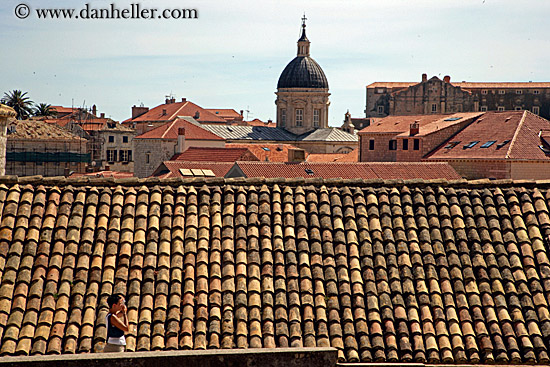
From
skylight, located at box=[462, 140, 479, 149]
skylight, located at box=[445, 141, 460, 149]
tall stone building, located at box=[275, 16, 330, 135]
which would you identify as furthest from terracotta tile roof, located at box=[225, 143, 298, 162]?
tall stone building, located at box=[275, 16, 330, 135]

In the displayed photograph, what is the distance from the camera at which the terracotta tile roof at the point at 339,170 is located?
128 ft

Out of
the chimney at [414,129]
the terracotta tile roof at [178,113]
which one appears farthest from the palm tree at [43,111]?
the chimney at [414,129]

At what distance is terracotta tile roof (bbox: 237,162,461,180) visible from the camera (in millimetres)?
39094

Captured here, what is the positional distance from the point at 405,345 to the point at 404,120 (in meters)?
57.9

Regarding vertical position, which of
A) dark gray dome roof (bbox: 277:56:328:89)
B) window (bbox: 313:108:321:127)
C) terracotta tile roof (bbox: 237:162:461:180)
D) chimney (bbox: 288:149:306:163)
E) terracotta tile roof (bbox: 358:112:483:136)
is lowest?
terracotta tile roof (bbox: 237:162:461:180)

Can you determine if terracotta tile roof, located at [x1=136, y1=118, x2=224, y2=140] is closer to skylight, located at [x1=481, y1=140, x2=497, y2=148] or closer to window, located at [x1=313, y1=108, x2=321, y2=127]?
window, located at [x1=313, y1=108, x2=321, y2=127]

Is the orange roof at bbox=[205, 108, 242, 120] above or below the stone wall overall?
above

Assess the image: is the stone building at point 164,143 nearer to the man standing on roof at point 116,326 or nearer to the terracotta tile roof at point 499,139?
the terracotta tile roof at point 499,139

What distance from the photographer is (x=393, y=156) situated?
211 feet

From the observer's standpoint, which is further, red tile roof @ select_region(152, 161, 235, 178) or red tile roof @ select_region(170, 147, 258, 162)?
red tile roof @ select_region(170, 147, 258, 162)

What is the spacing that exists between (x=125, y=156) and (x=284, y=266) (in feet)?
304

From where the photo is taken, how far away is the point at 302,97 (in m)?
107

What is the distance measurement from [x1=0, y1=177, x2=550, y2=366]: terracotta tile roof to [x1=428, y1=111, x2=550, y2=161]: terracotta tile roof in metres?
39.9

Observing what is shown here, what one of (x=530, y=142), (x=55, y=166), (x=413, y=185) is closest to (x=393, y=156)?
(x=530, y=142)
